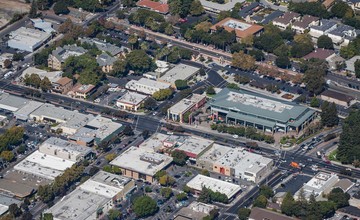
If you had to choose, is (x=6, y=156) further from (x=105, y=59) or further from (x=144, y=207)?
(x=105, y=59)

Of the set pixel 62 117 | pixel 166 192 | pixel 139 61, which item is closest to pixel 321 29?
pixel 139 61

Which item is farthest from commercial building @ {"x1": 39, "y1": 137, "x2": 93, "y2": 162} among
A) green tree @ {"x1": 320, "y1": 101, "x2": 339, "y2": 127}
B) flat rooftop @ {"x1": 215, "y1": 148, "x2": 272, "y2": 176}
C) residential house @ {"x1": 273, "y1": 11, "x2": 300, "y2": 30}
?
residential house @ {"x1": 273, "y1": 11, "x2": 300, "y2": 30}

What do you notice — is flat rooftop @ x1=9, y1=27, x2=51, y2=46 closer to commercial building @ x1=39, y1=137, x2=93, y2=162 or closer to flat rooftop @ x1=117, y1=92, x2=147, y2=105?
flat rooftop @ x1=117, y1=92, x2=147, y2=105

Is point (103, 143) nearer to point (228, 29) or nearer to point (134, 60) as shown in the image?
point (134, 60)

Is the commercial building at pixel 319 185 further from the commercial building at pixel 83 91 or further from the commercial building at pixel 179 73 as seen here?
the commercial building at pixel 83 91

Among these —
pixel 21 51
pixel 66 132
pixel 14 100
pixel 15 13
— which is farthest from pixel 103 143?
pixel 15 13

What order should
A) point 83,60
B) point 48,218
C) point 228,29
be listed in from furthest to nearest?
point 228,29
point 83,60
point 48,218

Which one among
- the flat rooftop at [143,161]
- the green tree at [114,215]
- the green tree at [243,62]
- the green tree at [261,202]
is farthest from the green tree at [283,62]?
the green tree at [114,215]
